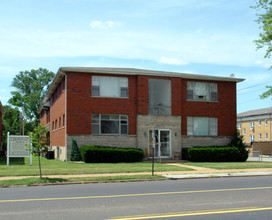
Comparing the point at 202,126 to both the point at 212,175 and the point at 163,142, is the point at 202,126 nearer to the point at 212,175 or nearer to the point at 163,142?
the point at 163,142

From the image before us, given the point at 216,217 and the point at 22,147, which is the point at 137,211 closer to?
the point at 216,217

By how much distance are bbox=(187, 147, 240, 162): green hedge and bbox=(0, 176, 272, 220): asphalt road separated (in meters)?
15.1

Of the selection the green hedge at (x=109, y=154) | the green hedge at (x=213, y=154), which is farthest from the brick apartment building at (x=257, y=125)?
the green hedge at (x=109, y=154)

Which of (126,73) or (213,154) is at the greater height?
(126,73)

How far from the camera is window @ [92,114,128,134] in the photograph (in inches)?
1072

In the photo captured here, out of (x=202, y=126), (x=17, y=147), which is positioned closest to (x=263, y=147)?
(x=202, y=126)

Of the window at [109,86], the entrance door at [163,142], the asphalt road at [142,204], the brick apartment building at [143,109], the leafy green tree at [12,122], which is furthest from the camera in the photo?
the leafy green tree at [12,122]

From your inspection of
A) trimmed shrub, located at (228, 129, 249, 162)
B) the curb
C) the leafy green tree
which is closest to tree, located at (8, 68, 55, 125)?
the leafy green tree

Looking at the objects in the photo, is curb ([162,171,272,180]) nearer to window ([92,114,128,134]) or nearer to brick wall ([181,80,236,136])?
window ([92,114,128,134])

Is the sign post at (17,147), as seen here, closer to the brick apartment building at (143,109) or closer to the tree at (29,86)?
the brick apartment building at (143,109)

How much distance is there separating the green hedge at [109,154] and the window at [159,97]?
166 inches

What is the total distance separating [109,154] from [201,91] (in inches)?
410

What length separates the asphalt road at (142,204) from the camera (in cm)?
774

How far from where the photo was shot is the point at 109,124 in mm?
27609
